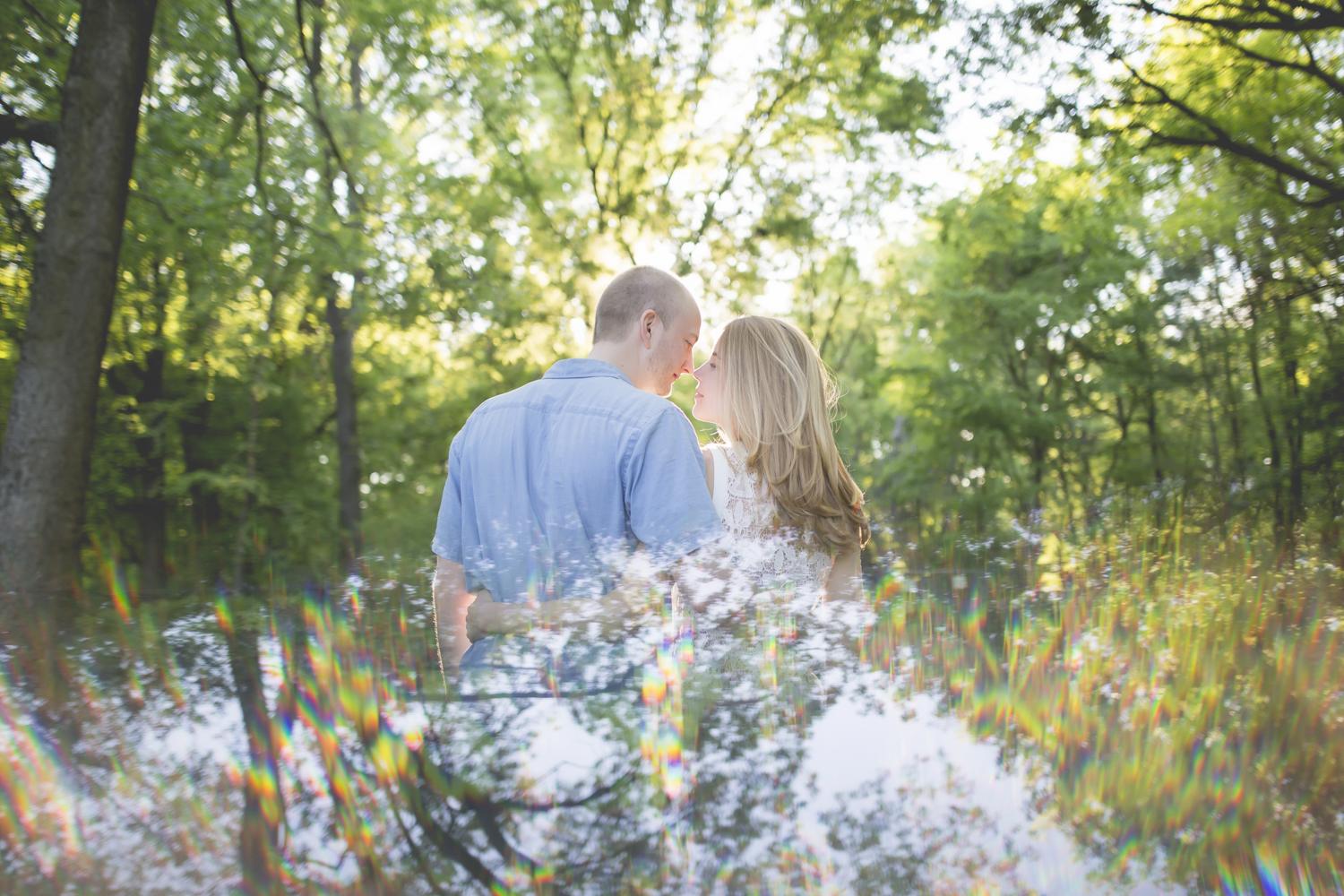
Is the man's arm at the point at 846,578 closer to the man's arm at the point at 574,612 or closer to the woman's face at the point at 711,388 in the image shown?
the man's arm at the point at 574,612

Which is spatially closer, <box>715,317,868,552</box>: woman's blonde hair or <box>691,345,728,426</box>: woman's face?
<box>715,317,868,552</box>: woman's blonde hair

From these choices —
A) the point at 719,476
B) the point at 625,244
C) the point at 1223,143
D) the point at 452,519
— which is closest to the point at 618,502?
the point at 452,519

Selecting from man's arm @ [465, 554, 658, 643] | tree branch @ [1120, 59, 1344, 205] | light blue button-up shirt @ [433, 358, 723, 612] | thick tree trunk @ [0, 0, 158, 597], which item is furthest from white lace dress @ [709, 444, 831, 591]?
tree branch @ [1120, 59, 1344, 205]

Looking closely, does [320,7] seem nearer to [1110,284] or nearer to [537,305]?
[537,305]

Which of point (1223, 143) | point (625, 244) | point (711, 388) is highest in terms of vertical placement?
point (625, 244)

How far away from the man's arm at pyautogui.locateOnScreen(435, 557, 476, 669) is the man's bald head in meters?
0.61

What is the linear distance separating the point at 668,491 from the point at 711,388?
3.32 feet

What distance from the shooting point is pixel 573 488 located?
1.57m

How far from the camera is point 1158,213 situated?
1140cm

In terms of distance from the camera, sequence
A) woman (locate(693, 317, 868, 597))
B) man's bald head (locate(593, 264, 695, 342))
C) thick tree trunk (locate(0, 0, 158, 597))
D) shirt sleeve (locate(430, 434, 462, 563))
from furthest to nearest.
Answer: thick tree trunk (locate(0, 0, 158, 597))
man's bald head (locate(593, 264, 695, 342))
shirt sleeve (locate(430, 434, 462, 563))
woman (locate(693, 317, 868, 597))

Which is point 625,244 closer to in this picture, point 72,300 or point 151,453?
point 151,453

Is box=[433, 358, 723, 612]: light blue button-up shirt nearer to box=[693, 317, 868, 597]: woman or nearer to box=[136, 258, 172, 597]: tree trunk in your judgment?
box=[693, 317, 868, 597]: woman

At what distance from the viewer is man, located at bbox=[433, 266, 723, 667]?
4.76ft

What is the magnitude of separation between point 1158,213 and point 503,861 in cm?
1311
